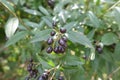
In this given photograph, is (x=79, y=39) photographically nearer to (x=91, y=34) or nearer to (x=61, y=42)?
(x=61, y=42)

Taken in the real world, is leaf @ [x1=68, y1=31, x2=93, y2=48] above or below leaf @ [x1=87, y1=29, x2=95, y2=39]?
above

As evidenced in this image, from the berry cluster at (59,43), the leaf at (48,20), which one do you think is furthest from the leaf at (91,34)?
the berry cluster at (59,43)

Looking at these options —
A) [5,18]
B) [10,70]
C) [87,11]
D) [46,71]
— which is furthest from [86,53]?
[10,70]

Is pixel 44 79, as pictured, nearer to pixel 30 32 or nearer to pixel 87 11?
pixel 30 32

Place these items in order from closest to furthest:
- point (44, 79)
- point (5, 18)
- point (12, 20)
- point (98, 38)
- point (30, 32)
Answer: point (44, 79) → point (12, 20) → point (30, 32) → point (98, 38) → point (5, 18)

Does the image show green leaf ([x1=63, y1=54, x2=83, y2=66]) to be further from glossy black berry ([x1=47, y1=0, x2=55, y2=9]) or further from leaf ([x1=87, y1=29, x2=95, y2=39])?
glossy black berry ([x1=47, y1=0, x2=55, y2=9])

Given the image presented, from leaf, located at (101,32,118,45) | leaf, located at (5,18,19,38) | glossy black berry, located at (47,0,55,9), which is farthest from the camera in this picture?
glossy black berry, located at (47,0,55,9)

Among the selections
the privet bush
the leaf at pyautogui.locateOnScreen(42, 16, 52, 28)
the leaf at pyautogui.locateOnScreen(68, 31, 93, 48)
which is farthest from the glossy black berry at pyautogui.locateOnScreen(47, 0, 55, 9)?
the leaf at pyautogui.locateOnScreen(68, 31, 93, 48)

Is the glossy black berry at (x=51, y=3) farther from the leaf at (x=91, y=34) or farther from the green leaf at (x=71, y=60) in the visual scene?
the green leaf at (x=71, y=60)
